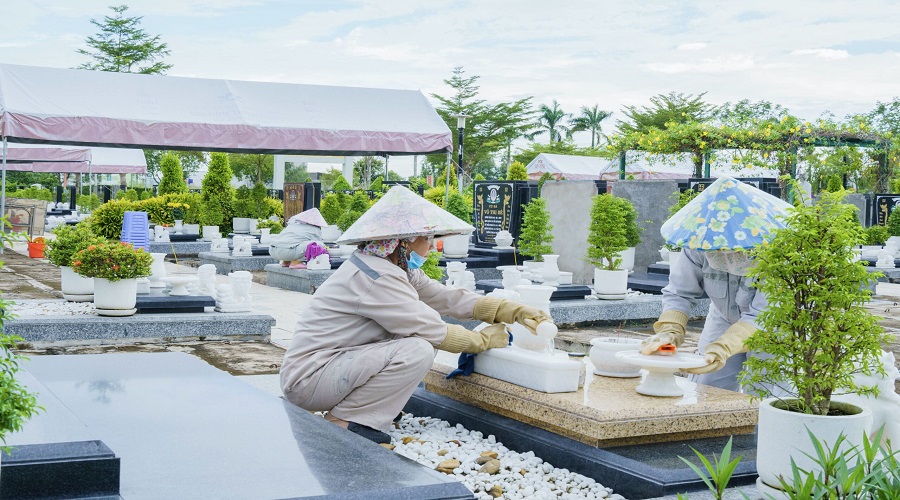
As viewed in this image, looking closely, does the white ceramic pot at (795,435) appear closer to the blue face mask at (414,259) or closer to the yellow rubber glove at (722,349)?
the yellow rubber glove at (722,349)

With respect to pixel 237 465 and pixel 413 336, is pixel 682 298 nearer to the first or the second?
pixel 413 336

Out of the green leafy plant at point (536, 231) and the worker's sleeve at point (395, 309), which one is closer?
the worker's sleeve at point (395, 309)

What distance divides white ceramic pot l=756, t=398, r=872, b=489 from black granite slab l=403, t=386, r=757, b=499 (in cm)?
62

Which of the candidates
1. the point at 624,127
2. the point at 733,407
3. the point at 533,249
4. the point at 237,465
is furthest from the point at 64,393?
the point at 624,127

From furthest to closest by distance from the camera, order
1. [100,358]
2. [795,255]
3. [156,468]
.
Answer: [100,358], [156,468], [795,255]

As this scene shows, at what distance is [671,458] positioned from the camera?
4.06 metres

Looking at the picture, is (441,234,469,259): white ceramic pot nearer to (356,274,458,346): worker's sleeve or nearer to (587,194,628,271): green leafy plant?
(587,194,628,271): green leafy plant

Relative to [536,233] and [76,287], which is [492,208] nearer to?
[536,233]

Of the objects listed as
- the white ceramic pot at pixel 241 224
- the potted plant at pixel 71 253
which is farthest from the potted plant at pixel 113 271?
the white ceramic pot at pixel 241 224

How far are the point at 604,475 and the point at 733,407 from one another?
33.5 inches

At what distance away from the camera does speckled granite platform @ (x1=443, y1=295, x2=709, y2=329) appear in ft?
31.9

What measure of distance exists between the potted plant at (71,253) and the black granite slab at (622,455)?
16.2ft

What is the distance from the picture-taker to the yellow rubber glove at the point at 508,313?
4.66 m

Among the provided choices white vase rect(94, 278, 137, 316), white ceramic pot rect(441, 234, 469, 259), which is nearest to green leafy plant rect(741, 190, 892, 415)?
white vase rect(94, 278, 137, 316)
